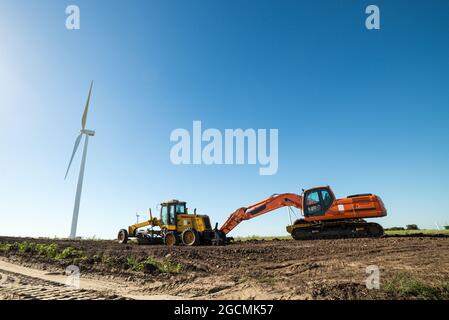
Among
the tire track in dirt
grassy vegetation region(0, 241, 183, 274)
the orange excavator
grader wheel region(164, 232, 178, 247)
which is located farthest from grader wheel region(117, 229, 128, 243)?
the tire track in dirt

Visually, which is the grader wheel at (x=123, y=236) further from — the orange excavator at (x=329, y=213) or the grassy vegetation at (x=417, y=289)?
the grassy vegetation at (x=417, y=289)

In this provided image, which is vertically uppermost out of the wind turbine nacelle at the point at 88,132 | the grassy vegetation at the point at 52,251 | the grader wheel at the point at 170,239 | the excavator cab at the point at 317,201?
the wind turbine nacelle at the point at 88,132

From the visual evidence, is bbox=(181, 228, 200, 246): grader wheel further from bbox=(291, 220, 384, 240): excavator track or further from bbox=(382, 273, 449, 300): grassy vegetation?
bbox=(382, 273, 449, 300): grassy vegetation

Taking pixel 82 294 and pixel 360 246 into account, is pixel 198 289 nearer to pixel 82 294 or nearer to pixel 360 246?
pixel 82 294

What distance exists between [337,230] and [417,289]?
493 inches

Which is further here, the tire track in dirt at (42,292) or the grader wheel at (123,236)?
the grader wheel at (123,236)

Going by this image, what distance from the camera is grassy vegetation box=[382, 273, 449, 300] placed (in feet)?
19.1

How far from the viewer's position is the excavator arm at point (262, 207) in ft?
66.7

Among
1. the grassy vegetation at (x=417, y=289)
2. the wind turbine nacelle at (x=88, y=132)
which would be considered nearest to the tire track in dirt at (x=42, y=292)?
the grassy vegetation at (x=417, y=289)

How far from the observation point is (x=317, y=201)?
18.9 meters

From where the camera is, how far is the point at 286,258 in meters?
11.5

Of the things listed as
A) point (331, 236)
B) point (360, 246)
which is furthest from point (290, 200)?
point (360, 246)

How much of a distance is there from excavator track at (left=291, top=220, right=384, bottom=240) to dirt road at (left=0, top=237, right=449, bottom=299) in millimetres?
3531

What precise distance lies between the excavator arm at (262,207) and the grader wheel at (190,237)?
305 cm
